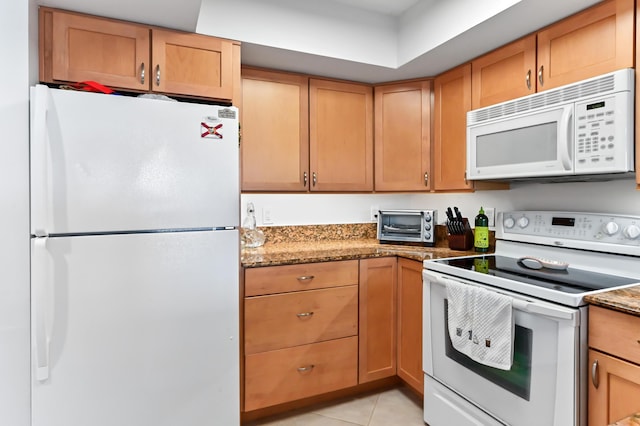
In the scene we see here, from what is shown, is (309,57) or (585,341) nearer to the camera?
(585,341)

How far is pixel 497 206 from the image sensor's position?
2.32m

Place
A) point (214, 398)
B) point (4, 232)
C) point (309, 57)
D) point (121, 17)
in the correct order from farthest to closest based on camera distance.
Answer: point (309, 57), point (121, 17), point (214, 398), point (4, 232)

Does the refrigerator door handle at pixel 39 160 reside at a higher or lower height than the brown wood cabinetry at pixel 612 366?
higher

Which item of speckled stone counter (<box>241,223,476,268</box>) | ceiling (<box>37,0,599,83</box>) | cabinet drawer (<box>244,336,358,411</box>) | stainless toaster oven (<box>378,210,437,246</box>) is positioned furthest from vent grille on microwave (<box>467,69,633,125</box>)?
cabinet drawer (<box>244,336,358,411</box>)

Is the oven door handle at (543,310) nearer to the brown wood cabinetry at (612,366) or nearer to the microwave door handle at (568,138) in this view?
the brown wood cabinetry at (612,366)

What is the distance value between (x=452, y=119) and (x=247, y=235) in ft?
4.99

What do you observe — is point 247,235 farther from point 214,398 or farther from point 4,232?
point 4,232

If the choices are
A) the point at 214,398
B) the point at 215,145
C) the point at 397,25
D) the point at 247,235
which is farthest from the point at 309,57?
the point at 214,398

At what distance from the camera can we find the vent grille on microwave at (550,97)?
1484 millimetres

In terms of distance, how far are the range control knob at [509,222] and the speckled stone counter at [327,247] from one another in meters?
0.28

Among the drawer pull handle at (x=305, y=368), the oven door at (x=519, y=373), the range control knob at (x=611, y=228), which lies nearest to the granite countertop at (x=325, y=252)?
the oven door at (x=519, y=373)

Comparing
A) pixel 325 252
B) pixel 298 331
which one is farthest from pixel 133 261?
pixel 325 252

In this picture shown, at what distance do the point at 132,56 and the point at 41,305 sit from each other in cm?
119

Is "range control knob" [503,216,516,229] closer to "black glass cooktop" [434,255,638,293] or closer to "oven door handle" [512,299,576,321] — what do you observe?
"black glass cooktop" [434,255,638,293]
